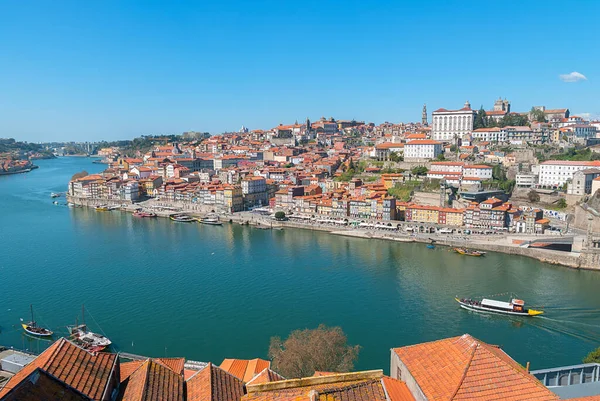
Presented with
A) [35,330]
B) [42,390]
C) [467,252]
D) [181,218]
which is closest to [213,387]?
[42,390]

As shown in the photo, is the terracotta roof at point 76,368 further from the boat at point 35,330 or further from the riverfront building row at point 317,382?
the boat at point 35,330

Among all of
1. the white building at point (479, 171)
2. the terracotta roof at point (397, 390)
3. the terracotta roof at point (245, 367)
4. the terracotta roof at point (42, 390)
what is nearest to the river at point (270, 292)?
the terracotta roof at point (245, 367)

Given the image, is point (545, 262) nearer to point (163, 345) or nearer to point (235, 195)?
point (163, 345)

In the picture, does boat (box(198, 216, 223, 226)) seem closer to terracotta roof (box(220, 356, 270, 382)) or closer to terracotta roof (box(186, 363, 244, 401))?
terracotta roof (box(220, 356, 270, 382))

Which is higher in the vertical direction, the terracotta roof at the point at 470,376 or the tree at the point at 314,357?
the terracotta roof at the point at 470,376

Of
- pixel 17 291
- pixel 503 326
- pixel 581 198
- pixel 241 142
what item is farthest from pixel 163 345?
pixel 241 142

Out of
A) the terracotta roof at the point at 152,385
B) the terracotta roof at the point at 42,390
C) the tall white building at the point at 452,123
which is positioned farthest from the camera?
the tall white building at the point at 452,123
